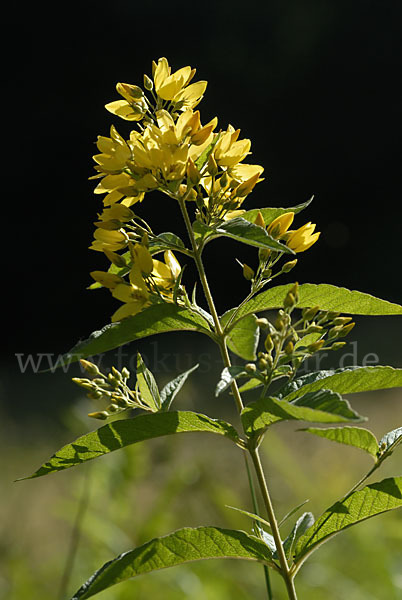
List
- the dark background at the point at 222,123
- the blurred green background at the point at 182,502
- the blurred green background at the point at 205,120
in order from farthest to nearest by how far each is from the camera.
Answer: the dark background at the point at 222,123 → the blurred green background at the point at 205,120 → the blurred green background at the point at 182,502

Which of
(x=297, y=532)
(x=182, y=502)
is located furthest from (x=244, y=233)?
(x=182, y=502)

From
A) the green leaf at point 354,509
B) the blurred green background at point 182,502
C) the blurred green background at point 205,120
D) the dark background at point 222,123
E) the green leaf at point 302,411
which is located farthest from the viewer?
the dark background at point 222,123

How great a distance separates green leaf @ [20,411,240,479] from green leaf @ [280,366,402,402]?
68mm

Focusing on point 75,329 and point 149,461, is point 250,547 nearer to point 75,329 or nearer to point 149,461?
point 149,461

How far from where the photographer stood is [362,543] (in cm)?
105

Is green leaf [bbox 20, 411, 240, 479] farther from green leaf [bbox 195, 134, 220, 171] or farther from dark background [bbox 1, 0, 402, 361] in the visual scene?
dark background [bbox 1, 0, 402, 361]

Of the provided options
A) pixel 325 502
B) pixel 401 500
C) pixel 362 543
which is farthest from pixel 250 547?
pixel 325 502

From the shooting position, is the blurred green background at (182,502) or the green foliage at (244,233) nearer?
the green foliage at (244,233)

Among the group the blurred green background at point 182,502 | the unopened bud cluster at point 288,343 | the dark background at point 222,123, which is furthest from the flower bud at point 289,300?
the dark background at point 222,123

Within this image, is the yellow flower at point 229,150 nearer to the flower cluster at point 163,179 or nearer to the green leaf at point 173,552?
the flower cluster at point 163,179

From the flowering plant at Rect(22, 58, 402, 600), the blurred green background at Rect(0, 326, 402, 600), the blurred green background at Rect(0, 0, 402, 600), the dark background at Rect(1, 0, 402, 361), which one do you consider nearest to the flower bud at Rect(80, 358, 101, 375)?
the flowering plant at Rect(22, 58, 402, 600)

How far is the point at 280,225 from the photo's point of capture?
0.50 m

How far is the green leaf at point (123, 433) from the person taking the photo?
0.42 meters

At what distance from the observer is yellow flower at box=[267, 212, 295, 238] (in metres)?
0.50
